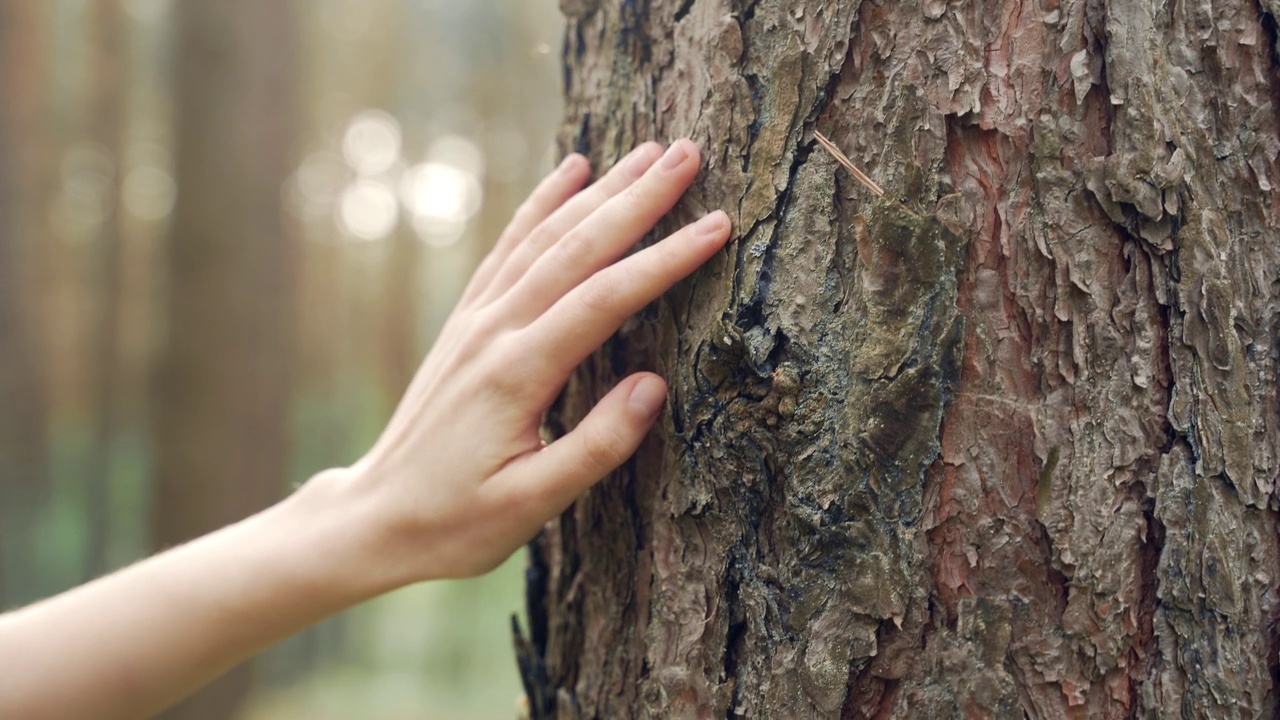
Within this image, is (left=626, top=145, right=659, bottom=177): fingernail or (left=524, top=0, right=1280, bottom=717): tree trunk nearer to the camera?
(left=524, top=0, right=1280, bottom=717): tree trunk

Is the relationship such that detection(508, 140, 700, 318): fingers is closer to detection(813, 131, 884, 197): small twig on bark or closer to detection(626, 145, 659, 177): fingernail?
detection(626, 145, 659, 177): fingernail

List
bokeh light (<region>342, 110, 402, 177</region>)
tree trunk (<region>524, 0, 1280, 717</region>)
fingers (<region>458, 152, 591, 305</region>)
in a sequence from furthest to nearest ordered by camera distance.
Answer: bokeh light (<region>342, 110, 402, 177</region>)
fingers (<region>458, 152, 591, 305</region>)
tree trunk (<region>524, 0, 1280, 717</region>)

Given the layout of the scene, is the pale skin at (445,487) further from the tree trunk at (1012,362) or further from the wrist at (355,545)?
the tree trunk at (1012,362)

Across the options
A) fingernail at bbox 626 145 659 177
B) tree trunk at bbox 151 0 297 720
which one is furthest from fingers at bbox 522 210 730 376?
tree trunk at bbox 151 0 297 720

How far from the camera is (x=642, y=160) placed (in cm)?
108

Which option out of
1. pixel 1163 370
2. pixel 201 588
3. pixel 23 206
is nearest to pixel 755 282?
pixel 1163 370

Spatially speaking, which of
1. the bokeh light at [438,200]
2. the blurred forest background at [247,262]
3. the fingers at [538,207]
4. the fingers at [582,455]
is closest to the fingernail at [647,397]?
the fingers at [582,455]

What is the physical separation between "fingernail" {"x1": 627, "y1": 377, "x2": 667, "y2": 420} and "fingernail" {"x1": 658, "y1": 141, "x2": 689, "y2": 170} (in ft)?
0.89

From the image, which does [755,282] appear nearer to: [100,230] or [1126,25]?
[1126,25]

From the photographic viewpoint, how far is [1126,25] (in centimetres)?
84

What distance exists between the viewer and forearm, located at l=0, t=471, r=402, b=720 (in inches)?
43.6

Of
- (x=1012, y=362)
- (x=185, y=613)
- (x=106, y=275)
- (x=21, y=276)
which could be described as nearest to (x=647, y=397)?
(x=1012, y=362)

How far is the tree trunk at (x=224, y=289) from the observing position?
13.8 ft

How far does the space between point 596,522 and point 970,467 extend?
1.86 feet
